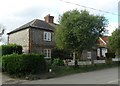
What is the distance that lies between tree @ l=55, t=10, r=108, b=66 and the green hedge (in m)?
6.04

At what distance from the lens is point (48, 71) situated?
26500 mm

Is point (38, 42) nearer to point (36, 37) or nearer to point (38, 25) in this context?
point (36, 37)

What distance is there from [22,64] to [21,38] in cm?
1540

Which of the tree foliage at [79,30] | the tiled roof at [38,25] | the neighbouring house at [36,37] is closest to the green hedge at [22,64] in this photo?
the tree foliage at [79,30]

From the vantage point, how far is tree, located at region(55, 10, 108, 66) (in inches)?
1155

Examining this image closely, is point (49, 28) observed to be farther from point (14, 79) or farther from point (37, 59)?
point (14, 79)

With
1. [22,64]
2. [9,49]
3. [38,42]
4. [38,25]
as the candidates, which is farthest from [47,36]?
[22,64]

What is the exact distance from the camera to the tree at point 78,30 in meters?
29.3

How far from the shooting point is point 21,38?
1534 inches

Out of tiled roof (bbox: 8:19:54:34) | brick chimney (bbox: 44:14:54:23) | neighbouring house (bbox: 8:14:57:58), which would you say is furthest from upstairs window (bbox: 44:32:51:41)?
brick chimney (bbox: 44:14:54:23)

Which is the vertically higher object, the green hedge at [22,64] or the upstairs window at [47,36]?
the upstairs window at [47,36]

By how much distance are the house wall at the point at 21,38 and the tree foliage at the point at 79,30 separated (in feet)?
24.4

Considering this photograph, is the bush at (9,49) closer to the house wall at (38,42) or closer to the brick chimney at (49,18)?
the house wall at (38,42)

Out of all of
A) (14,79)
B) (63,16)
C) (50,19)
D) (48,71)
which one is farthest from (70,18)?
(50,19)
